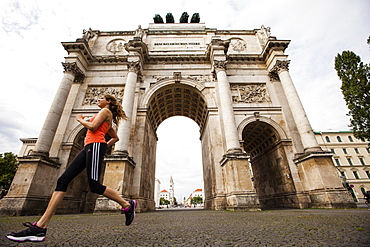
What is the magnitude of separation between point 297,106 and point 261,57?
259 inches

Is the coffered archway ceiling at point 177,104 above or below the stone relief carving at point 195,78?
below

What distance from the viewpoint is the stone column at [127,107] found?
11.4 m

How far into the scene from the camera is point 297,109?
13.1 meters

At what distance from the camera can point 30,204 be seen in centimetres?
970

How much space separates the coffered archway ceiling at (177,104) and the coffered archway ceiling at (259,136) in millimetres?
4364

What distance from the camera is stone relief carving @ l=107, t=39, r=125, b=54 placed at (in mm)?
18453

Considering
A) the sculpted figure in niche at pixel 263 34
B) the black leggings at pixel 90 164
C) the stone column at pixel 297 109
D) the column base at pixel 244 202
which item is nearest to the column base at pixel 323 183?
the stone column at pixel 297 109

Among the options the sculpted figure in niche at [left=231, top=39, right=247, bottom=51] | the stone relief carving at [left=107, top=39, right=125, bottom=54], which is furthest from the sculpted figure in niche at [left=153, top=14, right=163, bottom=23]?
the sculpted figure in niche at [left=231, top=39, right=247, bottom=51]

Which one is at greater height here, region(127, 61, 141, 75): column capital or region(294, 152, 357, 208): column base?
region(127, 61, 141, 75): column capital

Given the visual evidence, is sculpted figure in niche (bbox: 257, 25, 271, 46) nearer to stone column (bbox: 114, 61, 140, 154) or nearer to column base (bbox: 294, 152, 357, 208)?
column base (bbox: 294, 152, 357, 208)

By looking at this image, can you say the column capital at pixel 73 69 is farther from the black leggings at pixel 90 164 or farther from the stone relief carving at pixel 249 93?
the black leggings at pixel 90 164

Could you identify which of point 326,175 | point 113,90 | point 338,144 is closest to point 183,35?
point 113,90

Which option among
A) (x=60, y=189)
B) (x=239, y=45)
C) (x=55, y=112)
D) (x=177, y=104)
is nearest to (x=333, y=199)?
(x=60, y=189)

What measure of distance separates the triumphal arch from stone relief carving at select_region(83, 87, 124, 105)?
93mm
